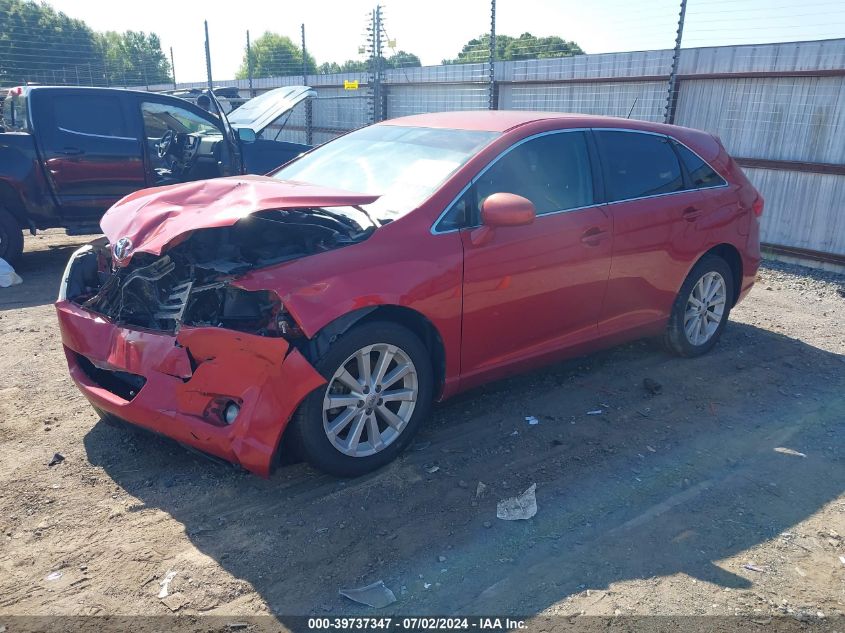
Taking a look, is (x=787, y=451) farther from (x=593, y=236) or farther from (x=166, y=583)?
(x=166, y=583)

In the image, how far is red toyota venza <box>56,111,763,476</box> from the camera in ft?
10.5

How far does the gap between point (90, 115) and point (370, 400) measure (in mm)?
6511

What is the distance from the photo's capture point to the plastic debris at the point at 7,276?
23.9 feet

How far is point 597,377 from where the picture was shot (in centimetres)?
502

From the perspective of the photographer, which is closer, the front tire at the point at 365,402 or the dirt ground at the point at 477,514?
the dirt ground at the point at 477,514

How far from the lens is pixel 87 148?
7.89 m

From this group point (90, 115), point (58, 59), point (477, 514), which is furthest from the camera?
point (58, 59)

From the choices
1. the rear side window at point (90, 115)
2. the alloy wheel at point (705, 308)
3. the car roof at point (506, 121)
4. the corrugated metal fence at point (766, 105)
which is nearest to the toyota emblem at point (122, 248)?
the car roof at point (506, 121)

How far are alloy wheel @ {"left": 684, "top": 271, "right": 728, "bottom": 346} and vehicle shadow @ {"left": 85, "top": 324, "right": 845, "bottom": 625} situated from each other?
662mm

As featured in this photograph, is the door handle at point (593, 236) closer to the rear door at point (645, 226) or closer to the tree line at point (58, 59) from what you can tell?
the rear door at point (645, 226)

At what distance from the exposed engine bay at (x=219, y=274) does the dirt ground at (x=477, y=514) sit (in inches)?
30.9

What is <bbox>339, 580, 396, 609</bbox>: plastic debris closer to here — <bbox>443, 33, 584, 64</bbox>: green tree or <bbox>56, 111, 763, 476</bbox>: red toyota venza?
<bbox>56, 111, 763, 476</bbox>: red toyota venza

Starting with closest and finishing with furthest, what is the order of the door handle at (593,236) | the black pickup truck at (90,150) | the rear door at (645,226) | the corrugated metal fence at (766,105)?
the door handle at (593,236) → the rear door at (645,226) → the black pickup truck at (90,150) → the corrugated metal fence at (766,105)

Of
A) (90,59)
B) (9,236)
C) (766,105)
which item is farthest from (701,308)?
(90,59)
